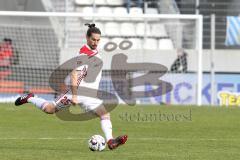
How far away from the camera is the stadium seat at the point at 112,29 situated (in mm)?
28031

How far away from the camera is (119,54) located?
26062 millimetres

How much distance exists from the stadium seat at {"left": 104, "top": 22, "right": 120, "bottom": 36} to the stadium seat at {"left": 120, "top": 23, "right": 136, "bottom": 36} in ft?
0.65

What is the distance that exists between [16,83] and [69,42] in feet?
10.6

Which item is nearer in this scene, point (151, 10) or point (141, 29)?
point (141, 29)

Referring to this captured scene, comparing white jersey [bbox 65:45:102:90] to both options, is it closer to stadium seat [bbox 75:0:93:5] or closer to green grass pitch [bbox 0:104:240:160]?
green grass pitch [bbox 0:104:240:160]

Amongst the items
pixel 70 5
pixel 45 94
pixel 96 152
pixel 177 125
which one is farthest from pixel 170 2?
pixel 96 152

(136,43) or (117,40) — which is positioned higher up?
(117,40)

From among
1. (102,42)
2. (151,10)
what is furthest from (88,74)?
(151,10)

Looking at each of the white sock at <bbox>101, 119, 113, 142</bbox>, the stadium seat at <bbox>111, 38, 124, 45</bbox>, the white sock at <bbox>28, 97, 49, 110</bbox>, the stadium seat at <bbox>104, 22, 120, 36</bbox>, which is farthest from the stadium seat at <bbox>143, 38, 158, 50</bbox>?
the white sock at <bbox>101, 119, 113, 142</bbox>

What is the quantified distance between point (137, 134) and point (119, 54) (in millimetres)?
11769

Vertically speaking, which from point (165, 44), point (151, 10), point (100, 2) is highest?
point (100, 2)

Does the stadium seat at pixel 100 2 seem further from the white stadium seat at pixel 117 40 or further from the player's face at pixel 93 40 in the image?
the player's face at pixel 93 40

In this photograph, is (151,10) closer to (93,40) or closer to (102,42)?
(102,42)

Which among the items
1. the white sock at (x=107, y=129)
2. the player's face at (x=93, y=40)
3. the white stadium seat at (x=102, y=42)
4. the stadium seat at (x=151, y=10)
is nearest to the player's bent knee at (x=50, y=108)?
the white sock at (x=107, y=129)
